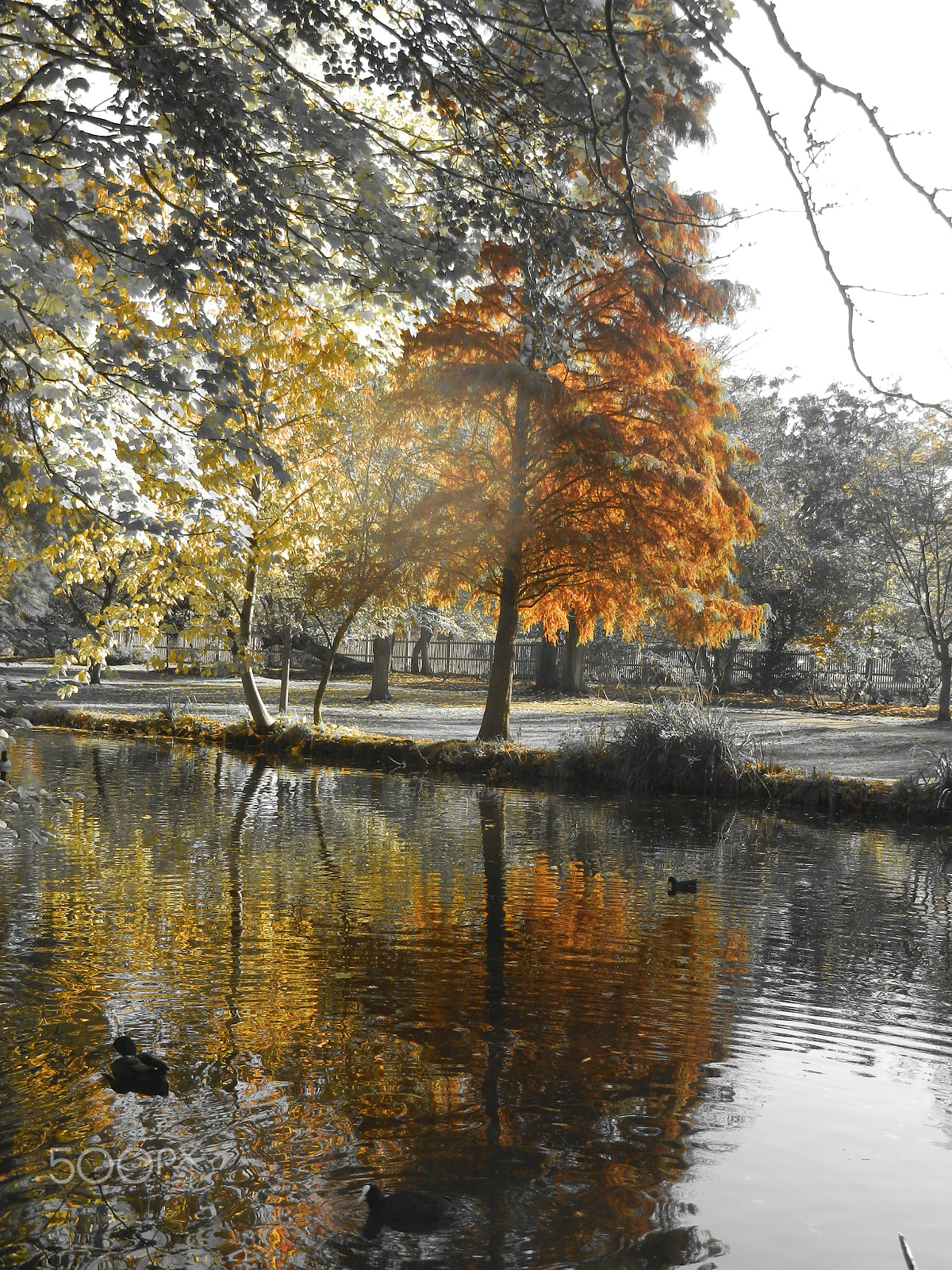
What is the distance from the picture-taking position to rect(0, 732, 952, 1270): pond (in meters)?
3.30

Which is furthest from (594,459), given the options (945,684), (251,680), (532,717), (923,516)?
(923,516)

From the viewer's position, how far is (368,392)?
1703 cm

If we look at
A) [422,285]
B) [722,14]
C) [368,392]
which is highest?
[368,392]

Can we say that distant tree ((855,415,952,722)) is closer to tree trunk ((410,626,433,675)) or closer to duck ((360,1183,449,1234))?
tree trunk ((410,626,433,675))

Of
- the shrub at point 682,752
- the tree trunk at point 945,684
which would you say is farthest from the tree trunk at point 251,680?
the tree trunk at point 945,684

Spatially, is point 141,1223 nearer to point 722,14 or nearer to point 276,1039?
point 276,1039

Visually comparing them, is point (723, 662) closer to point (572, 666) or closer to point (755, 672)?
point (755, 672)

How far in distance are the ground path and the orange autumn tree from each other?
220 cm

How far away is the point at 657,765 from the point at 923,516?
12899 millimetres

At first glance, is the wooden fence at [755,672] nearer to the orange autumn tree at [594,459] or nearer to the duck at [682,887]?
the orange autumn tree at [594,459]

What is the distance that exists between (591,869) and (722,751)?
522cm

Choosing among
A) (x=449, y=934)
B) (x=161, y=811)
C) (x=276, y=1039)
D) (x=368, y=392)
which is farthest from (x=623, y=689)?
(x=276, y=1039)

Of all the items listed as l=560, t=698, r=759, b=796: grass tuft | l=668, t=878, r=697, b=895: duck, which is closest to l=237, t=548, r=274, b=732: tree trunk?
l=560, t=698, r=759, b=796: grass tuft

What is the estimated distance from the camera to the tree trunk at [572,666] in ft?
102
